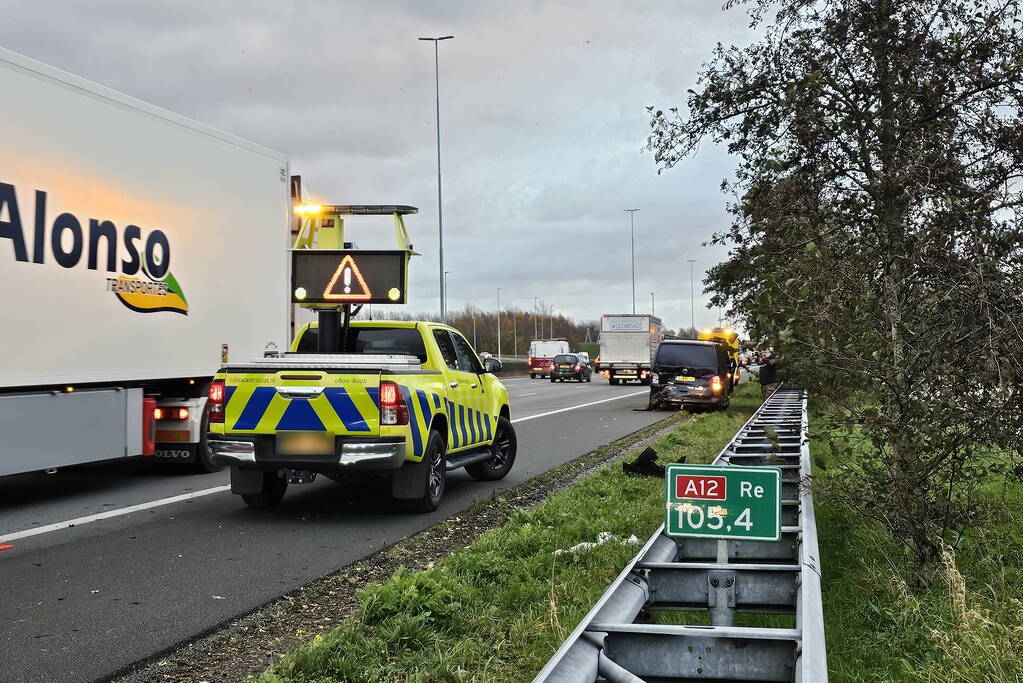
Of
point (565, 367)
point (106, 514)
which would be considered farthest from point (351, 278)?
point (565, 367)

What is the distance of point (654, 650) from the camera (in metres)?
2.91

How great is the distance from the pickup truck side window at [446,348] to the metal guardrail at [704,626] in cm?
485

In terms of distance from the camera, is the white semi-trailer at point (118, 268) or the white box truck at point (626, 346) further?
the white box truck at point (626, 346)

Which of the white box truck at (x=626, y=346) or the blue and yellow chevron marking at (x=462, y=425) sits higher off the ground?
the white box truck at (x=626, y=346)

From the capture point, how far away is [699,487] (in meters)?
3.70

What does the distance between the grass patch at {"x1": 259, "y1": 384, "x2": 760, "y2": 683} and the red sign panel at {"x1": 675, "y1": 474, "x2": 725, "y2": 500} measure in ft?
3.27

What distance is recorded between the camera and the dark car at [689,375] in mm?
22703

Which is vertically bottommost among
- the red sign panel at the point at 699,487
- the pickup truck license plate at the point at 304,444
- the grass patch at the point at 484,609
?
the grass patch at the point at 484,609

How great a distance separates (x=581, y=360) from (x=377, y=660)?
47.5 meters

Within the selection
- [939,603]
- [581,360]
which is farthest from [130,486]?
[581,360]

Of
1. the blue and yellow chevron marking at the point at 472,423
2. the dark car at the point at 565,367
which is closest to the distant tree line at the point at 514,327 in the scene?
the dark car at the point at 565,367

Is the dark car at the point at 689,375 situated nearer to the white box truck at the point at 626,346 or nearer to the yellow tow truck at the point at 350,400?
the yellow tow truck at the point at 350,400

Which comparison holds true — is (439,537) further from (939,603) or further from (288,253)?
(288,253)

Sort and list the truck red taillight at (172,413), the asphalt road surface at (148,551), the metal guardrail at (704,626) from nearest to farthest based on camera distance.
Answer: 1. the metal guardrail at (704,626)
2. the asphalt road surface at (148,551)
3. the truck red taillight at (172,413)
